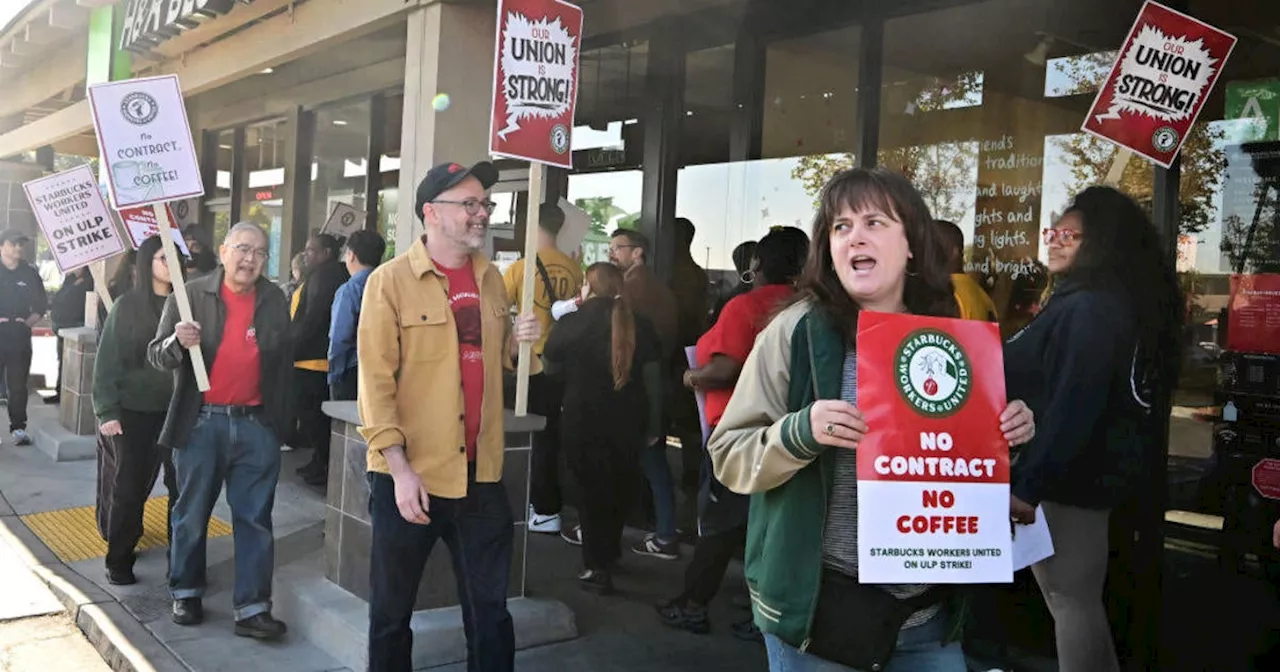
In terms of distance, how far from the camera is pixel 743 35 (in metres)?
7.10

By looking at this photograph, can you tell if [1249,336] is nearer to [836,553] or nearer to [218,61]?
[836,553]

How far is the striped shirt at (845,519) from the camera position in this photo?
7.34 ft

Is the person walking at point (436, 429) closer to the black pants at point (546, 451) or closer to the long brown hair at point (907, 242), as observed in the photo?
the long brown hair at point (907, 242)

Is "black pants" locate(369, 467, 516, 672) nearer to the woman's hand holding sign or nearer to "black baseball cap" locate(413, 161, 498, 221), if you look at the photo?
"black baseball cap" locate(413, 161, 498, 221)

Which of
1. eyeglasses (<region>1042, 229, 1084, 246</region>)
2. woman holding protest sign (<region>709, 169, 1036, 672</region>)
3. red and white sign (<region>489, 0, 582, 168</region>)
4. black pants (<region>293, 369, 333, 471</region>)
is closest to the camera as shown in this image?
woman holding protest sign (<region>709, 169, 1036, 672</region>)

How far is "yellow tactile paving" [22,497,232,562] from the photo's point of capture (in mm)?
6789

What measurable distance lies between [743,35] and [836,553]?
5460 millimetres

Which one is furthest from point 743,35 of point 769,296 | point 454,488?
point 454,488

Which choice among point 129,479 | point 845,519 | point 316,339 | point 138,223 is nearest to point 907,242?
point 845,519

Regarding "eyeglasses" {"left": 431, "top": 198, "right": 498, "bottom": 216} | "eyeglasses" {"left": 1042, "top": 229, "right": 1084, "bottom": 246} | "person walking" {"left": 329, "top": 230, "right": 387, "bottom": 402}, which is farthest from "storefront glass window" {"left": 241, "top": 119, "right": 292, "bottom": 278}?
"eyeglasses" {"left": 1042, "top": 229, "right": 1084, "bottom": 246}

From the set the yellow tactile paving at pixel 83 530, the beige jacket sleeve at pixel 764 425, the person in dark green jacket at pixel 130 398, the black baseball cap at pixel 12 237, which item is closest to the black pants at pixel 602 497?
the person in dark green jacket at pixel 130 398

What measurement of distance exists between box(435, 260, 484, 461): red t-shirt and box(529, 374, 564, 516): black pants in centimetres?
333

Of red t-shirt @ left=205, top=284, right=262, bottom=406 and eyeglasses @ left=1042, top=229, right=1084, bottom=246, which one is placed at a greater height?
eyeglasses @ left=1042, top=229, right=1084, bottom=246

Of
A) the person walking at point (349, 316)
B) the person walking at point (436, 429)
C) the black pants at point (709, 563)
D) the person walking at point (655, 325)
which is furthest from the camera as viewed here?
the person walking at point (655, 325)
